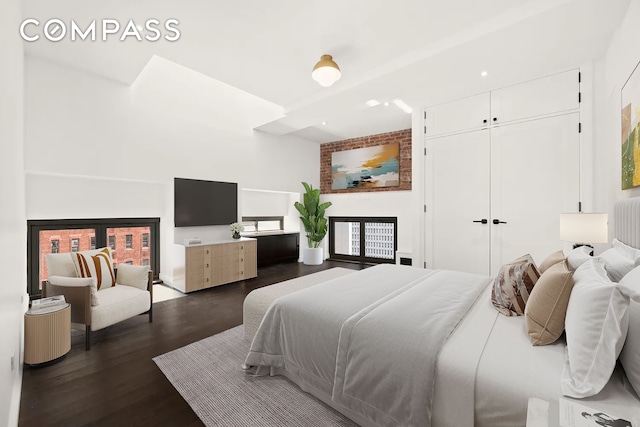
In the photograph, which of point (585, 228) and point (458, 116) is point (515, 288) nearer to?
point (585, 228)

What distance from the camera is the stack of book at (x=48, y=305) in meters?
2.12

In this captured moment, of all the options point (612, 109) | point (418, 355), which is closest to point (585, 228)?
point (612, 109)

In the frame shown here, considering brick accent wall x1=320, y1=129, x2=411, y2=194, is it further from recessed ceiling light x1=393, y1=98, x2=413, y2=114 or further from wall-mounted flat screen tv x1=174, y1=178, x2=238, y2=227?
wall-mounted flat screen tv x1=174, y1=178, x2=238, y2=227

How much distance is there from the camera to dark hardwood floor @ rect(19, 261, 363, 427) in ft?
5.32

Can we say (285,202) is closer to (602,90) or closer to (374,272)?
(374,272)

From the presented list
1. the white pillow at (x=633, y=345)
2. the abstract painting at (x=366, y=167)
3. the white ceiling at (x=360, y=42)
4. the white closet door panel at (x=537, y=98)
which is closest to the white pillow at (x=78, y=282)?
the white ceiling at (x=360, y=42)

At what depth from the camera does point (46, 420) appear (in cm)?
159

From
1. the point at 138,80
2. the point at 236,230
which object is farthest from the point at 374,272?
the point at 138,80

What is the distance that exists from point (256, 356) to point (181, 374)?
61 centimetres

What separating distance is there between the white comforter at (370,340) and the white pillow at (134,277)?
5.75ft

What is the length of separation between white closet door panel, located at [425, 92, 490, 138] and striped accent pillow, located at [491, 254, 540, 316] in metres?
2.52

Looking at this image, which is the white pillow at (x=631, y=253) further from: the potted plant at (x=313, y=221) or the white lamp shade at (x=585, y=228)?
the potted plant at (x=313, y=221)

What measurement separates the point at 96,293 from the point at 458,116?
4.71 m

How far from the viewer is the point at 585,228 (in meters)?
2.40
